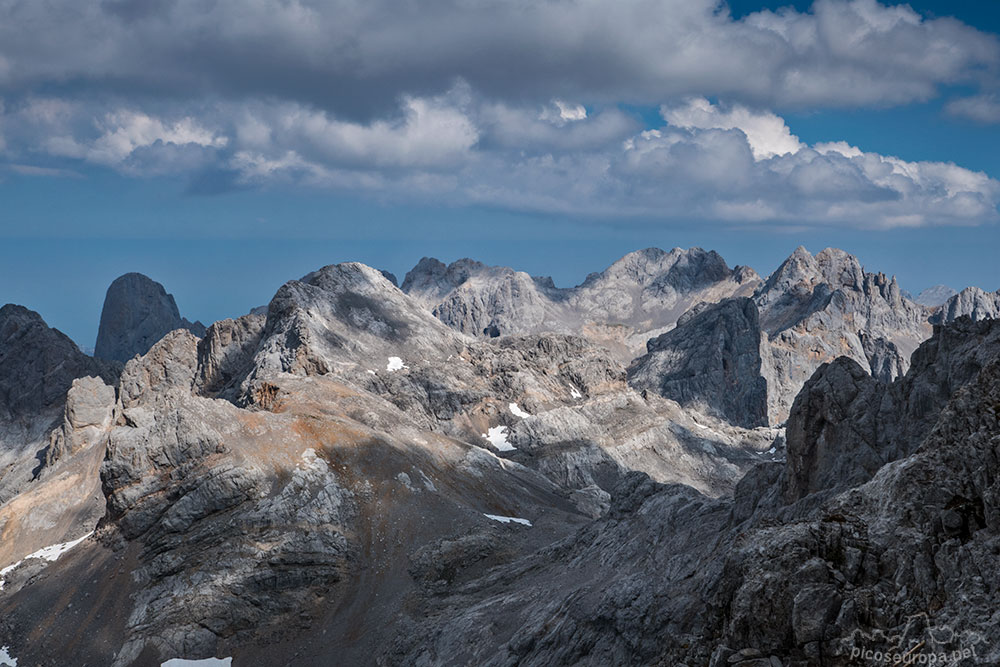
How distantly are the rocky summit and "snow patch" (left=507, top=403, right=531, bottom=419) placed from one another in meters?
1.33

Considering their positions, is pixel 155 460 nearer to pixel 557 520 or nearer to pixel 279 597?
pixel 279 597

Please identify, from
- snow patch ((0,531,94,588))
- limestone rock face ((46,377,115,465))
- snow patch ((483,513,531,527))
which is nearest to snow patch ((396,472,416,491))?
snow patch ((483,513,531,527))

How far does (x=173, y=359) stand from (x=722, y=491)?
114 m

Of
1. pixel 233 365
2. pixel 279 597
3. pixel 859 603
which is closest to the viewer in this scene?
pixel 859 603

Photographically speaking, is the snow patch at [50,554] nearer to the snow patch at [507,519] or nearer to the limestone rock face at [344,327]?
the snow patch at [507,519]

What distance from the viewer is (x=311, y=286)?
587ft

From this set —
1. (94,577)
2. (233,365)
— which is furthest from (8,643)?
(233,365)

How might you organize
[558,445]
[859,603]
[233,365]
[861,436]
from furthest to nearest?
[233,365], [558,445], [861,436], [859,603]

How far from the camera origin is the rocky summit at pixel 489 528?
27.4 meters

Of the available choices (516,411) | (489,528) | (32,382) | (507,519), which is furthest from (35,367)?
(489,528)

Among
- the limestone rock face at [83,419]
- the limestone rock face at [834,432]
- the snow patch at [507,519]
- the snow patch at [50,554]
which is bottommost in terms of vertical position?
the snow patch at [507,519]

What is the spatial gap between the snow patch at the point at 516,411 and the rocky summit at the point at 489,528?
133 centimetres

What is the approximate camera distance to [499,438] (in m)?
143

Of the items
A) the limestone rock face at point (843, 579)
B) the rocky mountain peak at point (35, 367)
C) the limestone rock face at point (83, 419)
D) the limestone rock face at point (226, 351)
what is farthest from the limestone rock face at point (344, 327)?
the limestone rock face at point (843, 579)
